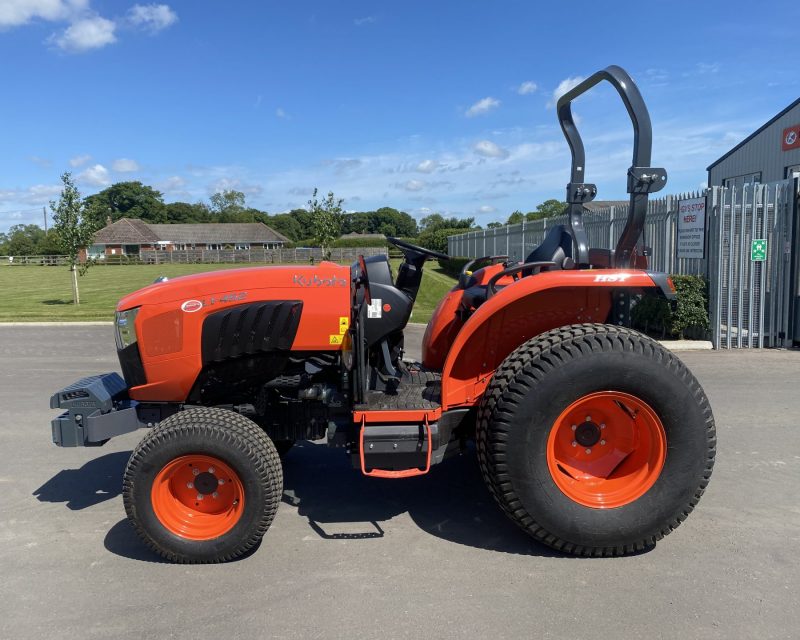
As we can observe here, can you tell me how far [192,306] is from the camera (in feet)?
10.8

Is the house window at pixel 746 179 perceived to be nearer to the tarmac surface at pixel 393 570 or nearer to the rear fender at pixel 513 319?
the tarmac surface at pixel 393 570

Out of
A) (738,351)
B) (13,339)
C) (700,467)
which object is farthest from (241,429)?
(13,339)

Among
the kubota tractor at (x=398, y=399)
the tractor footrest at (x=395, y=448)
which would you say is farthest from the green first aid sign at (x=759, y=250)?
the tractor footrest at (x=395, y=448)

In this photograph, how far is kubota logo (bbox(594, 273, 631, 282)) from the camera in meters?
3.14

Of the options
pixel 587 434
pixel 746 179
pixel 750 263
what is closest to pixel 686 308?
pixel 750 263

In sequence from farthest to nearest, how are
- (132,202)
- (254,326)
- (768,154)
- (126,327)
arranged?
(132,202) → (768,154) → (126,327) → (254,326)

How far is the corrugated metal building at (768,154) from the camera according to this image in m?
16.5

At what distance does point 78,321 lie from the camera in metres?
13.3

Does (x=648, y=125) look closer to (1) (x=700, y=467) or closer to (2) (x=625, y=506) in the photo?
(1) (x=700, y=467)

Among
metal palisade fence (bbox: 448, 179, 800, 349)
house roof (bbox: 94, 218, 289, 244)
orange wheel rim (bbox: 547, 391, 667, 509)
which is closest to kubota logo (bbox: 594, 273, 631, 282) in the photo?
orange wheel rim (bbox: 547, 391, 667, 509)

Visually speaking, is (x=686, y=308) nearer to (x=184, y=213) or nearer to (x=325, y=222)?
(x=325, y=222)

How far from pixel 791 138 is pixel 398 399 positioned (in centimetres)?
1776

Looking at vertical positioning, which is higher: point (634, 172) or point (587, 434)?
point (634, 172)

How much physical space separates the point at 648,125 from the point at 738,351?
23.2ft
